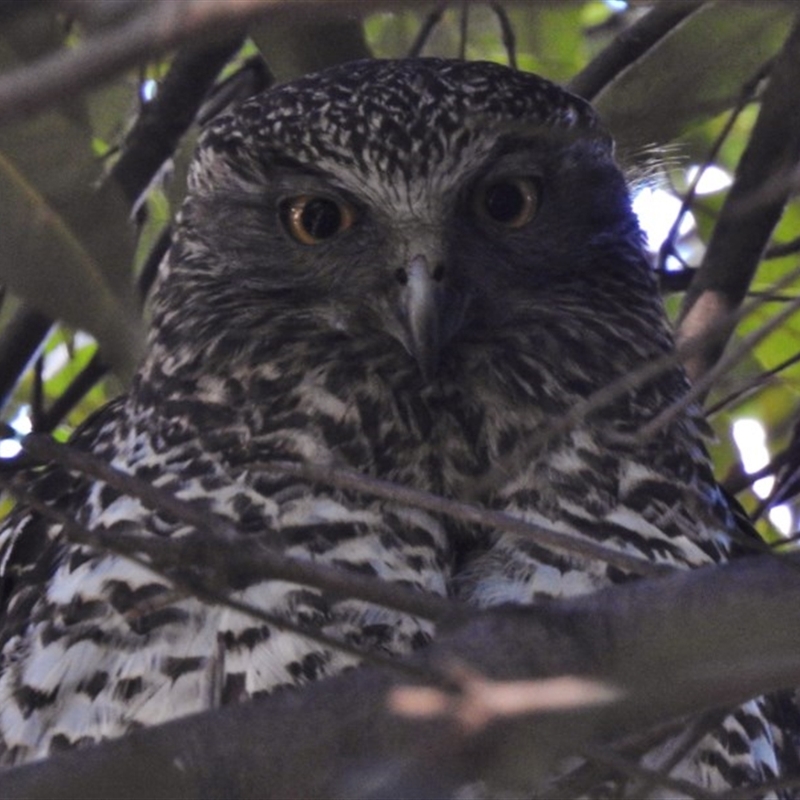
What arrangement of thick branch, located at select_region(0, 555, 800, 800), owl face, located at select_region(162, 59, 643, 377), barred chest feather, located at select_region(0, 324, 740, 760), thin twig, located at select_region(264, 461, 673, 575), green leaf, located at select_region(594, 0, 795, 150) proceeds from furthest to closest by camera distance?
green leaf, located at select_region(594, 0, 795, 150) < owl face, located at select_region(162, 59, 643, 377) < barred chest feather, located at select_region(0, 324, 740, 760) < thin twig, located at select_region(264, 461, 673, 575) < thick branch, located at select_region(0, 555, 800, 800)

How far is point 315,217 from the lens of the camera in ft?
10.9

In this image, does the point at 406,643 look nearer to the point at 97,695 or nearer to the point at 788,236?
the point at 97,695

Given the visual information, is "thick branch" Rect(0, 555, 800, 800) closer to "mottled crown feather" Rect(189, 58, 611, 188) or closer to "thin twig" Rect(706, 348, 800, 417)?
"thin twig" Rect(706, 348, 800, 417)

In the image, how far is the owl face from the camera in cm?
314

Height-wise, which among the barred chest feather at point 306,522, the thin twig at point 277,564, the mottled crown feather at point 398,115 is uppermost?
the mottled crown feather at point 398,115

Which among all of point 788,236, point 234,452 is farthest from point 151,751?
point 788,236

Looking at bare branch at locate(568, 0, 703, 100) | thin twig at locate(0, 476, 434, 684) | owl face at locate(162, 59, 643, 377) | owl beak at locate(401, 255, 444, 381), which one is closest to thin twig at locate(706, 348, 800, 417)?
owl face at locate(162, 59, 643, 377)

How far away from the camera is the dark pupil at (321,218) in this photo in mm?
3264

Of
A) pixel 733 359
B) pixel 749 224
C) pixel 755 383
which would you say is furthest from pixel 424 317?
pixel 733 359

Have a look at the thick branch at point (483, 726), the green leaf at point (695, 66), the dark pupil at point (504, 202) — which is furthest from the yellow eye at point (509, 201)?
the thick branch at point (483, 726)

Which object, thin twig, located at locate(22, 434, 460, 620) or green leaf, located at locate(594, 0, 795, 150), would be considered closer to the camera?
thin twig, located at locate(22, 434, 460, 620)

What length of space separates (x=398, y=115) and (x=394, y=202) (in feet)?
0.81

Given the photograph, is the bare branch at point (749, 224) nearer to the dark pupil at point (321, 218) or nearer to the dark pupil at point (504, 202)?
the dark pupil at point (504, 202)

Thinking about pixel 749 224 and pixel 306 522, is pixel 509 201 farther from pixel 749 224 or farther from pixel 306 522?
pixel 306 522
